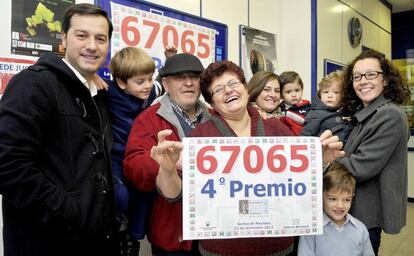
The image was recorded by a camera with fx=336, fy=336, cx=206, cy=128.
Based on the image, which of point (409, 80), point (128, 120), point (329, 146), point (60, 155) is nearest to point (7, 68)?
point (128, 120)

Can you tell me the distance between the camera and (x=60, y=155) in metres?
1.21

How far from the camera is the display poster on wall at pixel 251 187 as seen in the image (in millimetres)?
1211

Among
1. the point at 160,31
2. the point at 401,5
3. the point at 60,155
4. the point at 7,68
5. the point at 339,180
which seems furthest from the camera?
the point at 401,5

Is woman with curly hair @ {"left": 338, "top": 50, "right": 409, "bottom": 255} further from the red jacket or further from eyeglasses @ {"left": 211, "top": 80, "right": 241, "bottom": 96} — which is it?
the red jacket

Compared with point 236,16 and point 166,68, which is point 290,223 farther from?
point 236,16

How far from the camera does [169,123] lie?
1515 millimetres

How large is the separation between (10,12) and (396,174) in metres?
2.11

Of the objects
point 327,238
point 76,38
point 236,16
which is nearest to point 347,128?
point 327,238

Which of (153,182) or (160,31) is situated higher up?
(160,31)

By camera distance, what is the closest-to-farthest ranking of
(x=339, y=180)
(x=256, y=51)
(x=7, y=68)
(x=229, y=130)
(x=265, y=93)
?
(x=229, y=130)
(x=339, y=180)
(x=7, y=68)
(x=265, y=93)
(x=256, y=51)

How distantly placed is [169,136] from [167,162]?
0.86ft

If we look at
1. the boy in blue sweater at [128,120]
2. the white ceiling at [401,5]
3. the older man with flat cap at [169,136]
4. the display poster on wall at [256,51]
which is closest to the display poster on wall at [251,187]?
the older man with flat cap at [169,136]

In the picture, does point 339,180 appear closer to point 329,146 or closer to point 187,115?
point 329,146

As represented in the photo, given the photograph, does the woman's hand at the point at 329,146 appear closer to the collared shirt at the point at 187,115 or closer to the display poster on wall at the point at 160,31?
the collared shirt at the point at 187,115
